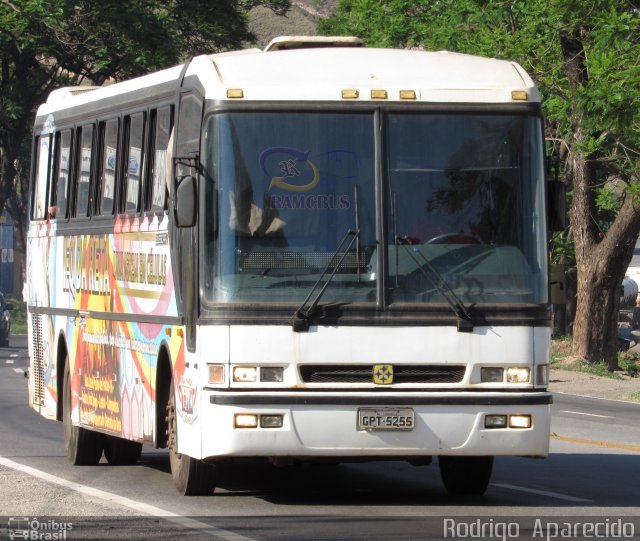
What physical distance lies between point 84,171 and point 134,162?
1701 mm

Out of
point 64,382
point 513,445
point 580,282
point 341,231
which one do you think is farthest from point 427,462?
point 580,282

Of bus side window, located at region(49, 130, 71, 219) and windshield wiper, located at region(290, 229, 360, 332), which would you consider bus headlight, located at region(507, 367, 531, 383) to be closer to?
windshield wiper, located at region(290, 229, 360, 332)

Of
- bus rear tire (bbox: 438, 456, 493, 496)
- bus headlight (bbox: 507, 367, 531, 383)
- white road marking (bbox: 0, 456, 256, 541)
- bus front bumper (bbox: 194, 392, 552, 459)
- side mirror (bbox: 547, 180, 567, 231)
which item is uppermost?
side mirror (bbox: 547, 180, 567, 231)

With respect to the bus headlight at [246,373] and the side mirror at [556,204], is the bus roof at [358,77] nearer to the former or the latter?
the side mirror at [556,204]

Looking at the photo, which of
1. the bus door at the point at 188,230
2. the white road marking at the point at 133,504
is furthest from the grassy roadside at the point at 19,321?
the bus door at the point at 188,230

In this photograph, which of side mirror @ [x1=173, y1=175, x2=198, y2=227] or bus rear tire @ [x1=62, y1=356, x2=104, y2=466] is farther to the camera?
bus rear tire @ [x1=62, y1=356, x2=104, y2=466]

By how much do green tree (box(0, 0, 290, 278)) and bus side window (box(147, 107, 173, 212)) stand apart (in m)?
29.2

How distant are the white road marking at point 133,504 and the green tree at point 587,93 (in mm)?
14638

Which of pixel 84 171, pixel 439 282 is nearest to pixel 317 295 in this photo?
pixel 439 282

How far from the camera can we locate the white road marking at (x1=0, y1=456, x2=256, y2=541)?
941cm

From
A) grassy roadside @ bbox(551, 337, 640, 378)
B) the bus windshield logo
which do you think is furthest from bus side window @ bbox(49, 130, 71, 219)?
grassy roadside @ bbox(551, 337, 640, 378)

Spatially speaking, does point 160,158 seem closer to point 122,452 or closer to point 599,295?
point 122,452

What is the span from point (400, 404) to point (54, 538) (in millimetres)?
2422

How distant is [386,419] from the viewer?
33.7ft
